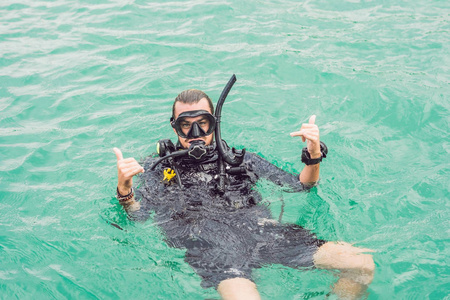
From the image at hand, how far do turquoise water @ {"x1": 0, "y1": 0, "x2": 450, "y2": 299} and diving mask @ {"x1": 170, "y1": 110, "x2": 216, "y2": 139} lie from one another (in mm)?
818

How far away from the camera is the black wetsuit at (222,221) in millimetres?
3414

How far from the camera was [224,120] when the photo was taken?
5.73 m

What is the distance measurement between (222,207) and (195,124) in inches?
28.2

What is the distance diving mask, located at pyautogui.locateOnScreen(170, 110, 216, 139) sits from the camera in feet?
12.0

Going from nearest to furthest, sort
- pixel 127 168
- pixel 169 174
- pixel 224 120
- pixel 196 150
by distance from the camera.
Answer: pixel 127 168, pixel 196 150, pixel 169 174, pixel 224 120

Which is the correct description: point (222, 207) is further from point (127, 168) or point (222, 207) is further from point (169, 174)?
point (127, 168)

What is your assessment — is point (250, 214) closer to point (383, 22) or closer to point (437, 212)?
point (437, 212)

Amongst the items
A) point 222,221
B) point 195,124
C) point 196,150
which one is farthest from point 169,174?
point 222,221

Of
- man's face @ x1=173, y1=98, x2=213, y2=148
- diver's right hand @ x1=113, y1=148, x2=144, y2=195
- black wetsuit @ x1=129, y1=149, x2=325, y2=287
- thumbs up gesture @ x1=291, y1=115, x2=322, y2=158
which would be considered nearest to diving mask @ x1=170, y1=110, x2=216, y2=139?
man's face @ x1=173, y1=98, x2=213, y2=148

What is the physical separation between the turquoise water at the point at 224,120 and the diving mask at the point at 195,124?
2.68 feet

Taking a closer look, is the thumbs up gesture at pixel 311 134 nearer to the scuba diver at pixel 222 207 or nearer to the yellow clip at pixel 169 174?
the scuba diver at pixel 222 207

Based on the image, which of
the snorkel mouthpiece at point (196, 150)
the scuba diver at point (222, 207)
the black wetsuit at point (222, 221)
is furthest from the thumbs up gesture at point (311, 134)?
the snorkel mouthpiece at point (196, 150)

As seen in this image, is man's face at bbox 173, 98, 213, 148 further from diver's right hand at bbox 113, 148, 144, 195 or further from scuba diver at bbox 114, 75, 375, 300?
diver's right hand at bbox 113, 148, 144, 195

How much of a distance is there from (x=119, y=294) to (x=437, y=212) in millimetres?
2764
